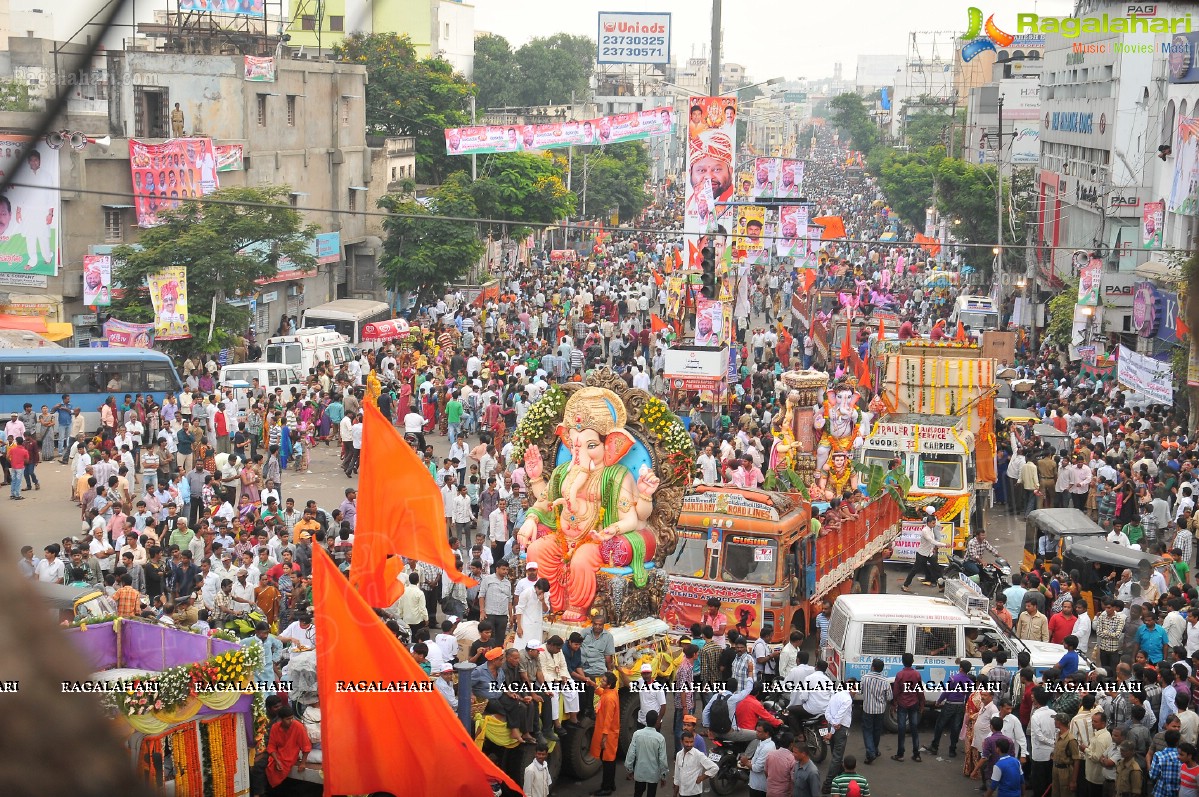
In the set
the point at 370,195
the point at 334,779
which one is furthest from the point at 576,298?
the point at 334,779

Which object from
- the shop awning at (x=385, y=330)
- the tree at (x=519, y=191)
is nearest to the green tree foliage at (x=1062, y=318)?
the shop awning at (x=385, y=330)

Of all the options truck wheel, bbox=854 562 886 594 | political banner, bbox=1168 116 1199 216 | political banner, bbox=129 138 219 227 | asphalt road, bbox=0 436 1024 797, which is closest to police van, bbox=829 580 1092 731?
asphalt road, bbox=0 436 1024 797

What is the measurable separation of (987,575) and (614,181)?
178 ft

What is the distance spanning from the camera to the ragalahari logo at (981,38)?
2832 inches

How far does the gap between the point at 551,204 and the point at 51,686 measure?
2040 inches

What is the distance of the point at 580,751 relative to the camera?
37.4 ft

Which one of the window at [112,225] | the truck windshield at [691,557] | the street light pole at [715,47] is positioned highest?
the street light pole at [715,47]

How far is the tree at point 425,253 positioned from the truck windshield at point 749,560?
84.2 ft

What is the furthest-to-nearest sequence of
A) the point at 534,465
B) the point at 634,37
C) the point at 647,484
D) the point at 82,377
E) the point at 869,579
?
the point at 634,37
the point at 82,377
the point at 869,579
the point at 534,465
the point at 647,484

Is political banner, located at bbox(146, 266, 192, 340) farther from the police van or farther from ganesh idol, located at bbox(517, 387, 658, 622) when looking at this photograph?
the police van

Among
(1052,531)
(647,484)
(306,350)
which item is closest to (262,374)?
(306,350)

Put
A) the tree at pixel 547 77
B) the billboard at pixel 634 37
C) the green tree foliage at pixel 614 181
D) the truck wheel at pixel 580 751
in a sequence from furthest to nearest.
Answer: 1. the tree at pixel 547 77
2. the green tree foliage at pixel 614 181
3. the billboard at pixel 634 37
4. the truck wheel at pixel 580 751

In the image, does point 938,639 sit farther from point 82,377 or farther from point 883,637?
point 82,377

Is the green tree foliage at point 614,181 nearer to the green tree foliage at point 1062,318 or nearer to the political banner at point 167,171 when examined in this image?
the political banner at point 167,171
